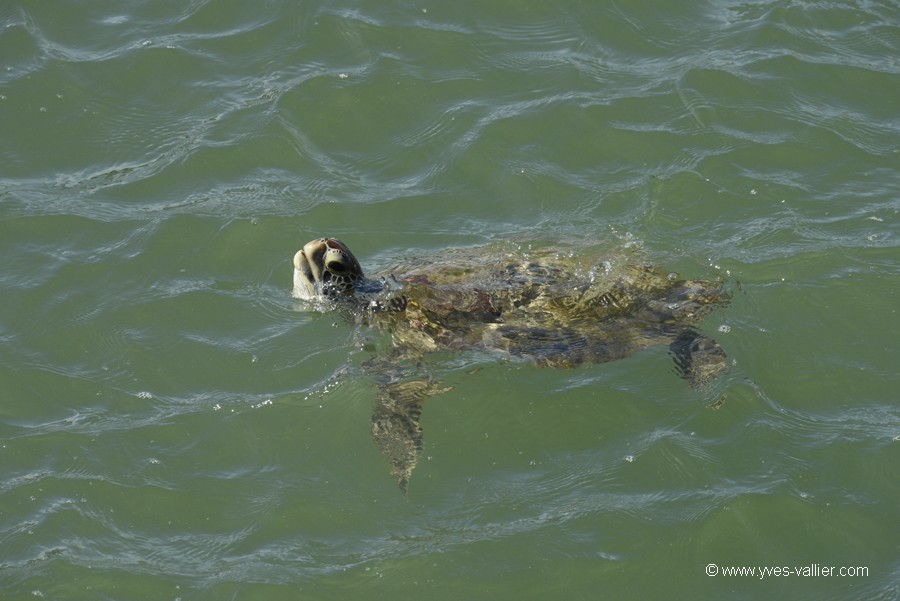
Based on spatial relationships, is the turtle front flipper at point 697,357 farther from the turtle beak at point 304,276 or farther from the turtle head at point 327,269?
the turtle beak at point 304,276

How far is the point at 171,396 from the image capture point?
263 inches

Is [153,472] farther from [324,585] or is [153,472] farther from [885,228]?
[885,228]

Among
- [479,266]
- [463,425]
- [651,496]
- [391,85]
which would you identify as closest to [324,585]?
[463,425]

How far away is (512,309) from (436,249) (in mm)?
1154

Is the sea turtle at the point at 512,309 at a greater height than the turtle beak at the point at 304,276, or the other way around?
the turtle beak at the point at 304,276

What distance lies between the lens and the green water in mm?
5789

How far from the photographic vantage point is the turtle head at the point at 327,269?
264 inches

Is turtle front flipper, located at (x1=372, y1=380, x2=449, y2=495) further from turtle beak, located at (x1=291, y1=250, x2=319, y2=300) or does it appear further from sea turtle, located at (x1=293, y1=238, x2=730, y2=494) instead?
turtle beak, located at (x1=291, y1=250, x2=319, y2=300)

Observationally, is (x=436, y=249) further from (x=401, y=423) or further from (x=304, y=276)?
(x=401, y=423)

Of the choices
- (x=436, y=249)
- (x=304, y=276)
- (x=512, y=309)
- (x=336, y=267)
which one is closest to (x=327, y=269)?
(x=336, y=267)

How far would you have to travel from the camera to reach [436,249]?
759cm

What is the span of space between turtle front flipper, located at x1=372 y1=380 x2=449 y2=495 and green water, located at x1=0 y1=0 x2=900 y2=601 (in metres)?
0.11

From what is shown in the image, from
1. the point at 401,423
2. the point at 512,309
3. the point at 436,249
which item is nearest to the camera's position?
the point at 401,423

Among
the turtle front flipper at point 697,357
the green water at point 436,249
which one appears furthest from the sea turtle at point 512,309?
the green water at point 436,249
